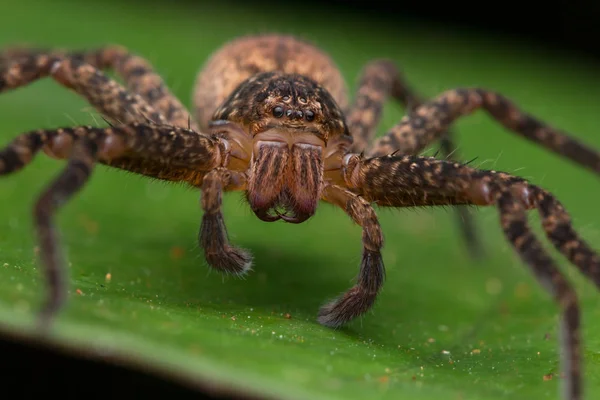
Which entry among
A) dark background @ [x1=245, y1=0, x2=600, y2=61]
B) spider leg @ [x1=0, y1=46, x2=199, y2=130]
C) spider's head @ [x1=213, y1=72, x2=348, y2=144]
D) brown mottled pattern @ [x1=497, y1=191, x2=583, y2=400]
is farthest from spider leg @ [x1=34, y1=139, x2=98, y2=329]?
dark background @ [x1=245, y1=0, x2=600, y2=61]

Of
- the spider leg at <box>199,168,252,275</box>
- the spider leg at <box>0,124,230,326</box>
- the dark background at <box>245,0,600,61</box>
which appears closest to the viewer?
the spider leg at <box>0,124,230,326</box>

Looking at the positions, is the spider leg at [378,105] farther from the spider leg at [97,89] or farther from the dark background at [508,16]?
the dark background at [508,16]

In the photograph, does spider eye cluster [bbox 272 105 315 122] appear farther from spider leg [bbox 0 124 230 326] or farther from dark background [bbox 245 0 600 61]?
dark background [bbox 245 0 600 61]

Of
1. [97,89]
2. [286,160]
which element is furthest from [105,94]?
[286,160]

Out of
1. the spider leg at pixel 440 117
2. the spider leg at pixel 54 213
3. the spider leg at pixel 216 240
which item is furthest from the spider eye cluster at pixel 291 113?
the spider leg at pixel 54 213

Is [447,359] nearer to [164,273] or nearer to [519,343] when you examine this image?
[519,343]

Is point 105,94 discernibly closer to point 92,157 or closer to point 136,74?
point 136,74
